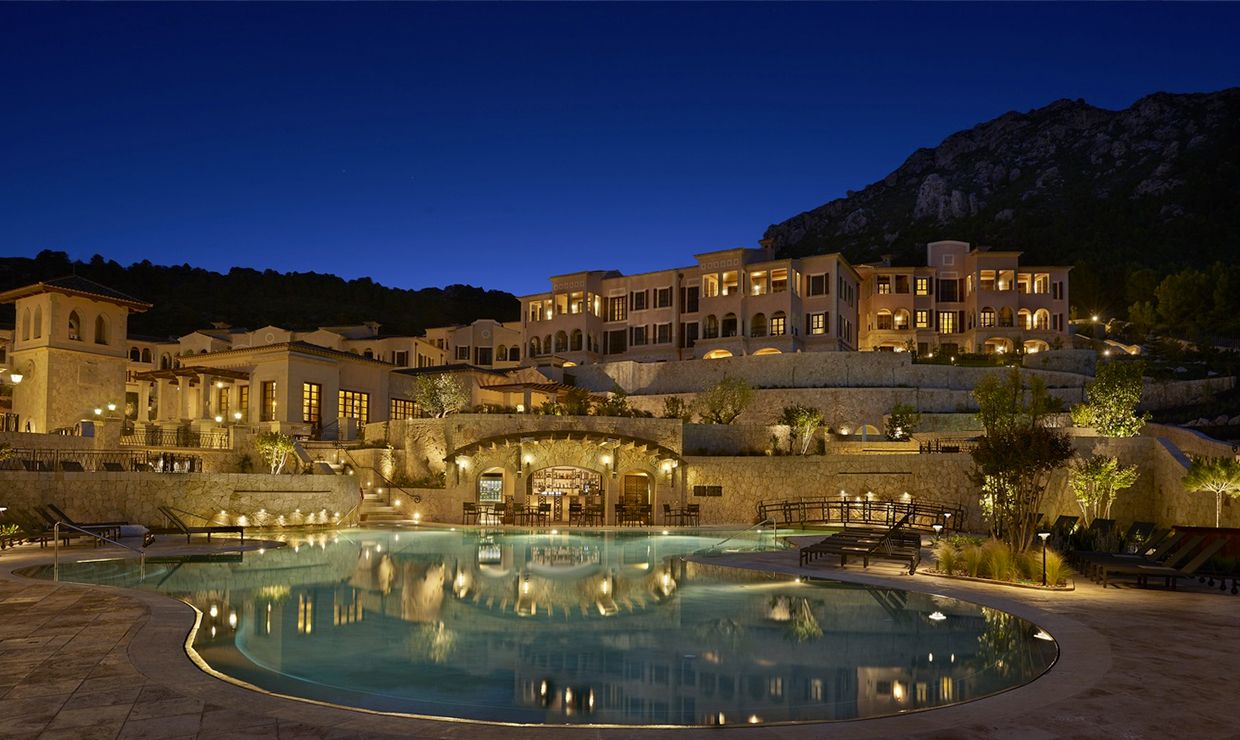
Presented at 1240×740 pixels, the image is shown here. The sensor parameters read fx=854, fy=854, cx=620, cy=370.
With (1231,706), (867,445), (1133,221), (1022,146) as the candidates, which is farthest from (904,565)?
(1022,146)

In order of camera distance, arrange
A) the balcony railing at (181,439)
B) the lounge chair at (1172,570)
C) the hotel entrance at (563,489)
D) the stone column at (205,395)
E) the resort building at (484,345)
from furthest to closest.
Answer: the resort building at (484,345) < the stone column at (205,395) < the hotel entrance at (563,489) < the balcony railing at (181,439) < the lounge chair at (1172,570)

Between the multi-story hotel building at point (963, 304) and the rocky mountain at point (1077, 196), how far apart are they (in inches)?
666

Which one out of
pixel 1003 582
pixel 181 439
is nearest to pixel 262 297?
pixel 181 439

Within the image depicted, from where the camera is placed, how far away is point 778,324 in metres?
51.1

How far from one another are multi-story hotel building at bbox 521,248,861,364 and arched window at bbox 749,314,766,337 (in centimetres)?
6

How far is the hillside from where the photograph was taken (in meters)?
88.7

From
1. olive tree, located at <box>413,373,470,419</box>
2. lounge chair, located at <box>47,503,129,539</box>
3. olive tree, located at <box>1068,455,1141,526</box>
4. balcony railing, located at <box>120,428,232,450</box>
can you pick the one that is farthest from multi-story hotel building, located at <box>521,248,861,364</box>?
lounge chair, located at <box>47,503,129,539</box>

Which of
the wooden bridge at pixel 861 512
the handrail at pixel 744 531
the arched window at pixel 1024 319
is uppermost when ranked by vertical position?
the arched window at pixel 1024 319

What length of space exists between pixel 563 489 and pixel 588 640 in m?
22.5

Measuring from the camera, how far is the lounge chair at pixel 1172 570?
13273mm

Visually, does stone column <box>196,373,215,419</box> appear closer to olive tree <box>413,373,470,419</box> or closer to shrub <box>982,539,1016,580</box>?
olive tree <box>413,373,470,419</box>

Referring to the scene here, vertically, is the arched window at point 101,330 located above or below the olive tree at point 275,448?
above

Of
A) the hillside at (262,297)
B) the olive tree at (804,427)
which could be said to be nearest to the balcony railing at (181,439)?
the olive tree at (804,427)

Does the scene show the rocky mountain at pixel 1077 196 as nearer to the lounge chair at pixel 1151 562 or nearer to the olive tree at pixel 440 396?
the olive tree at pixel 440 396
